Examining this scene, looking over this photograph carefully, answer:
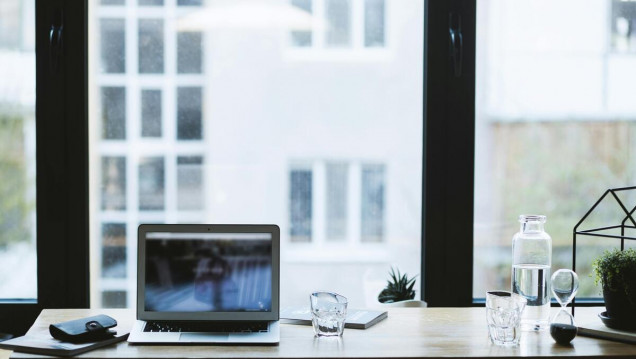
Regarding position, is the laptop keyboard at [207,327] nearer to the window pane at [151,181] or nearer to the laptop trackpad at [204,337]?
the laptop trackpad at [204,337]

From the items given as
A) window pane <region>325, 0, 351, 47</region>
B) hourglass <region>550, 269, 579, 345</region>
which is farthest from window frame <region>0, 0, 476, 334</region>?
hourglass <region>550, 269, 579, 345</region>

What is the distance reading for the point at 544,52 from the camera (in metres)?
2.58

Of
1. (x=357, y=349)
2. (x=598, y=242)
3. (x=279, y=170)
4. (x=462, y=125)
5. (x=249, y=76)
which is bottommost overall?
(x=357, y=349)

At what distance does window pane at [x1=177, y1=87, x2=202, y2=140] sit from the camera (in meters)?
2.55

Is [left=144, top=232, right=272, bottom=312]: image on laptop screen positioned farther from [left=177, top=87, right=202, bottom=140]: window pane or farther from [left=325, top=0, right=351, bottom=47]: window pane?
[left=325, top=0, right=351, bottom=47]: window pane

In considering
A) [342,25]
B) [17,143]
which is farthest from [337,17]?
[17,143]

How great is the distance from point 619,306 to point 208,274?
1.07m

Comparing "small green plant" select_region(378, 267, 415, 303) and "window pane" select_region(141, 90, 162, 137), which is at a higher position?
"window pane" select_region(141, 90, 162, 137)

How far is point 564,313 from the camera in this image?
6.32ft

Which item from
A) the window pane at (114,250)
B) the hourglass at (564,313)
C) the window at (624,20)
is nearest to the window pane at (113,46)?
the window pane at (114,250)

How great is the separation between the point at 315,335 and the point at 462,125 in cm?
100

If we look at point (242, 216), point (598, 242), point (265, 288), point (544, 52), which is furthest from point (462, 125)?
point (265, 288)

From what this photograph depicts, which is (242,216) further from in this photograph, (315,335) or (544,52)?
(544,52)

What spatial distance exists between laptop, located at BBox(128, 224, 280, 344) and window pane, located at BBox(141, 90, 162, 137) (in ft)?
2.10
